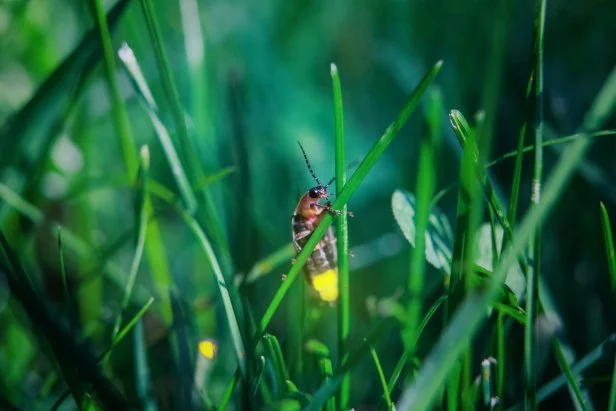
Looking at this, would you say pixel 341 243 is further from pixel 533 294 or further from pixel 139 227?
pixel 139 227

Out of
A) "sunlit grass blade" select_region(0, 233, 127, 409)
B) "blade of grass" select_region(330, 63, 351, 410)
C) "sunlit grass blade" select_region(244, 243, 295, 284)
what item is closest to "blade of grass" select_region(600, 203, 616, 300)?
"blade of grass" select_region(330, 63, 351, 410)

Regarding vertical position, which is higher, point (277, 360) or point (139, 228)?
point (139, 228)

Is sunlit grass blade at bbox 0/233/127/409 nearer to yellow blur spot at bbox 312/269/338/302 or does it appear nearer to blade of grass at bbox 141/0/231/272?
blade of grass at bbox 141/0/231/272

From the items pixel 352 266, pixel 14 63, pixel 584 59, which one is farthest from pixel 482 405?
pixel 14 63

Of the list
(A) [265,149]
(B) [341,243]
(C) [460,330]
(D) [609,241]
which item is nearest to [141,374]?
(B) [341,243]

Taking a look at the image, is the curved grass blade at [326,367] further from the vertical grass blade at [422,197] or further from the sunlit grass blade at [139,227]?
the sunlit grass blade at [139,227]

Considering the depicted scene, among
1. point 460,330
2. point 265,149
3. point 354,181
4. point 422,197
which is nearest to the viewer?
point 460,330

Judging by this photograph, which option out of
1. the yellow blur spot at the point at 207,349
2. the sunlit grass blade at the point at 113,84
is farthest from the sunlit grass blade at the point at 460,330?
the sunlit grass blade at the point at 113,84
